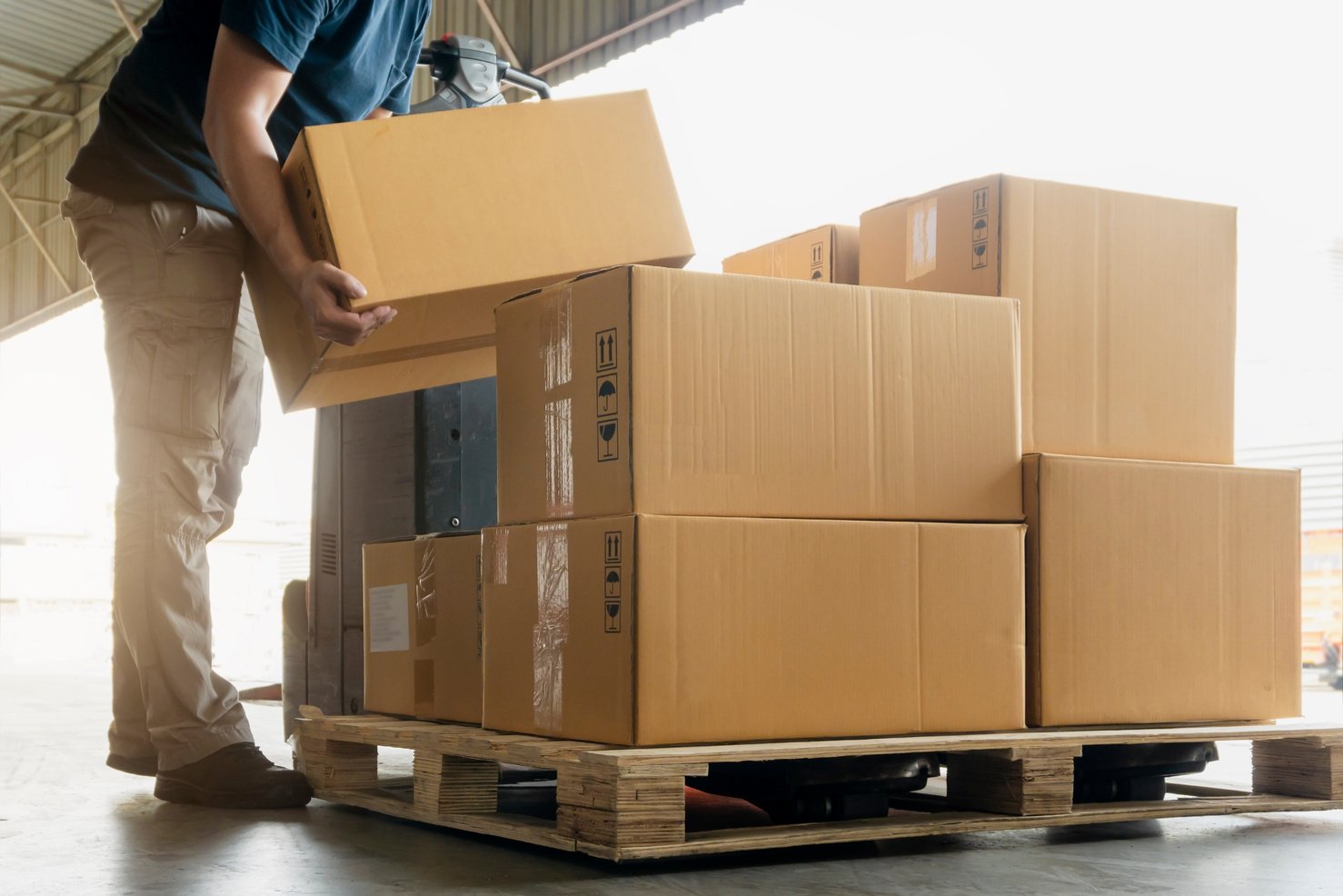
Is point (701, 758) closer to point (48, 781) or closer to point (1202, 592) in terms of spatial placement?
point (1202, 592)

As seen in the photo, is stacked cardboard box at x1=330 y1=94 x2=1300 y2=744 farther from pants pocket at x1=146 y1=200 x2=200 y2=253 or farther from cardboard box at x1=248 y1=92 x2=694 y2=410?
pants pocket at x1=146 y1=200 x2=200 y2=253

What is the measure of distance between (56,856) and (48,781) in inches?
43.1

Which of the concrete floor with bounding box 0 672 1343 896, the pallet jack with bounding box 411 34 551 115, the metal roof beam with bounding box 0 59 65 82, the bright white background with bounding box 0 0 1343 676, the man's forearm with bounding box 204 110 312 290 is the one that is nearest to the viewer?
the concrete floor with bounding box 0 672 1343 896

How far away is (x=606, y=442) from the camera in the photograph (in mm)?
1956

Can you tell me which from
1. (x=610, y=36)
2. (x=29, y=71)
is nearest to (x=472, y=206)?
(x=610, y=36)

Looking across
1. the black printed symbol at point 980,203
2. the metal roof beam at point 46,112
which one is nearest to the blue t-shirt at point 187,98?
the black printed symbol at point 980,203

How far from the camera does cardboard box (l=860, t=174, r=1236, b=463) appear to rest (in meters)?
2.32

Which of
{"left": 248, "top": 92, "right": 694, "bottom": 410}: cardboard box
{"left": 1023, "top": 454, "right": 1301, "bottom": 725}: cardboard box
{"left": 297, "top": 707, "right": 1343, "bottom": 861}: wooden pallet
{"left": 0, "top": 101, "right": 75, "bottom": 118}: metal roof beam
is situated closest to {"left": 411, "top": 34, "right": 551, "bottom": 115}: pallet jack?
{"left": 248, "top": 92, "right": 694, "bottom": 410}: cardboard box

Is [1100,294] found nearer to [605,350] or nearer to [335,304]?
[605,350]

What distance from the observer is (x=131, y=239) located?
246cm

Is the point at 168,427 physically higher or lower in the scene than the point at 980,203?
lower

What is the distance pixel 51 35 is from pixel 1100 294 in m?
14.3

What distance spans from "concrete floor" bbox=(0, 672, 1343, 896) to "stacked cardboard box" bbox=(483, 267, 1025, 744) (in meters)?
0.20

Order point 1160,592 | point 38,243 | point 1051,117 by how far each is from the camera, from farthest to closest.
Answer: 1. point 38,243
2. point 1051,117
3. point 1160,592
